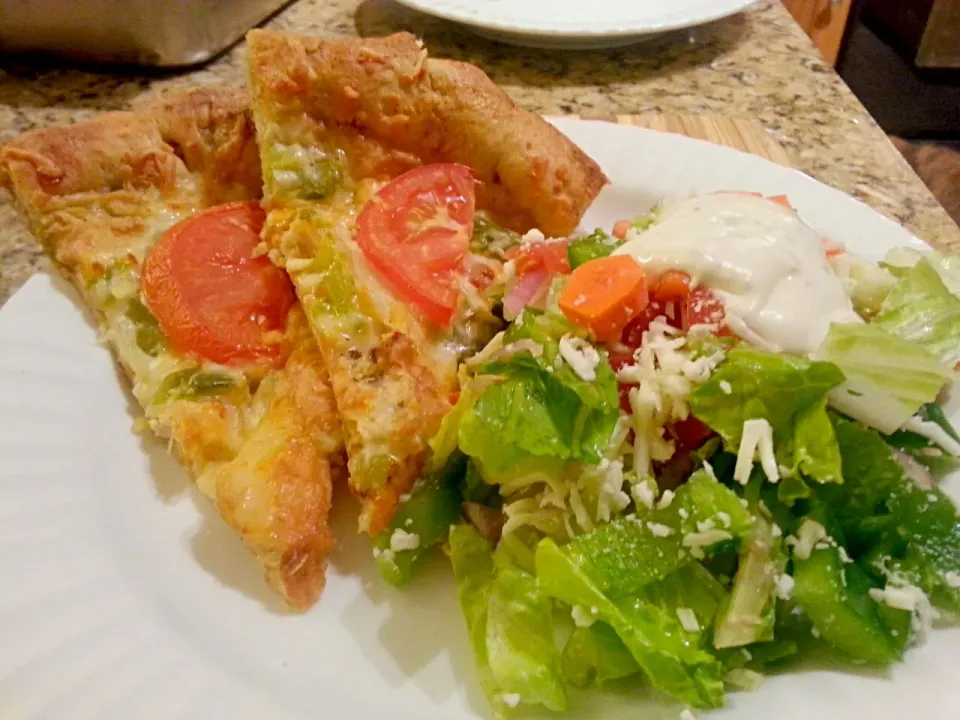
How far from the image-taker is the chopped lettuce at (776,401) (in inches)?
59.5

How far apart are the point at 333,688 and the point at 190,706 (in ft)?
0.80

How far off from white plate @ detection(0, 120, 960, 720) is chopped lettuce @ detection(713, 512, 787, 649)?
110mm

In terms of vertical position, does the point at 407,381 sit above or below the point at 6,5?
below

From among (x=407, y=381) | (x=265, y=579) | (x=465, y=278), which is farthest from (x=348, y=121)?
(x=265, y=579)

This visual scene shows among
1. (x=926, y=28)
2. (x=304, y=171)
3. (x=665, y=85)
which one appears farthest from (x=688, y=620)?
(x=926, y=28)

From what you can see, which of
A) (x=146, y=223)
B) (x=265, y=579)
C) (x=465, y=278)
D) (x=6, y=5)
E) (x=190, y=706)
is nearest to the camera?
(x=190, y=706)

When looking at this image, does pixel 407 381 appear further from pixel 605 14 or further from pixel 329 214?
pixel 605 14

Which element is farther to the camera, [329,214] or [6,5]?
[6,5]

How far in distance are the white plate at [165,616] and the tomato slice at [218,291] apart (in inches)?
8.6

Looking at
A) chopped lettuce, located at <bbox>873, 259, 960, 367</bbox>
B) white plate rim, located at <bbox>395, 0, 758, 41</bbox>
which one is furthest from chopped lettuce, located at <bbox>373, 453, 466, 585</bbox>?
white plate rim, located at <bbox>395, 0, 758, 41</bbox>

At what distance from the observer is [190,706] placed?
1363 millimetres

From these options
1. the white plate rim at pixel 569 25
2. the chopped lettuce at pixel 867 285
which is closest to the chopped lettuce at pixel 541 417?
the chopped lettuce at pixel 867 285

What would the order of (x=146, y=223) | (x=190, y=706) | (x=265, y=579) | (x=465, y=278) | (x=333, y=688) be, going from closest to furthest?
(x=190, y=706), (x=333, y=688), (x=265, y=579), (x=465, y=278), (x=146, y=223)

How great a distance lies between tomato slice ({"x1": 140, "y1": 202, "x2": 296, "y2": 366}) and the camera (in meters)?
1.90
